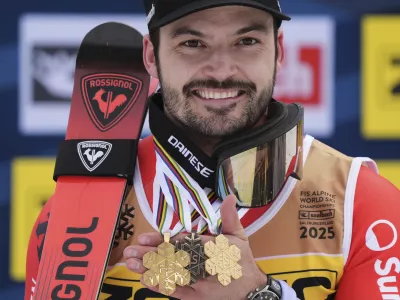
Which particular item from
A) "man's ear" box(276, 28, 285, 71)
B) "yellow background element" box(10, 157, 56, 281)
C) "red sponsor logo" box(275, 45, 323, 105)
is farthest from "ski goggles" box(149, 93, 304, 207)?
"yellow background element" box(10, 157, 56, 281)

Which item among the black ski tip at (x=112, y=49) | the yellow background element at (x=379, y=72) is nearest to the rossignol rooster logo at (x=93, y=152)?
the black ski tip at (x=112, y=49)

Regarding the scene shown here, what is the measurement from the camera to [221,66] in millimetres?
2309

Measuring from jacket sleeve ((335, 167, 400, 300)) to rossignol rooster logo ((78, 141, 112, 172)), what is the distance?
694 mm

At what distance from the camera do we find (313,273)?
2.36 meters

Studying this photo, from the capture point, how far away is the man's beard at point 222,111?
233 centimetres

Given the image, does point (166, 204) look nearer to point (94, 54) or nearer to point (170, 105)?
point (170, 105)

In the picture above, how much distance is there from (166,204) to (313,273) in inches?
16.0

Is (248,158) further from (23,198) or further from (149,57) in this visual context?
(23,198)

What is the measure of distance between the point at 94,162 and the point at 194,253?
0.58 metres

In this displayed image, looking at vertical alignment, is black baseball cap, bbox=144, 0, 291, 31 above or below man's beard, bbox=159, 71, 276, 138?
above

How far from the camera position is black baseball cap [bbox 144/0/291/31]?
226cm

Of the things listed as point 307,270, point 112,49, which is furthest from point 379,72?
point 307,270

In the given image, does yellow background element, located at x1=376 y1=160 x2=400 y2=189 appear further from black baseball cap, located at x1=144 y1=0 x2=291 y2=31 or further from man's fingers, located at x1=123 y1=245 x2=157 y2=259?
man's fingers, located at x1=123 y1=245 x2=157 y2=259

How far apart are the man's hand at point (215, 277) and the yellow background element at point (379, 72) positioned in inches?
101
